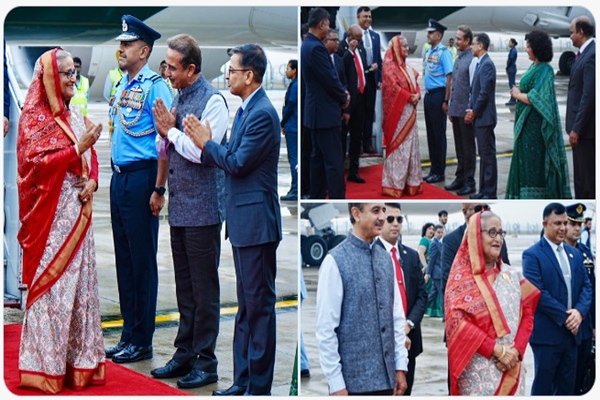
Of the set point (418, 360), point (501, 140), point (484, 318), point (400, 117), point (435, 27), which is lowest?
point (418, 360)

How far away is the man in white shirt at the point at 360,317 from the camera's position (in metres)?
4.98

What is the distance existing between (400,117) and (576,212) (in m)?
1.39

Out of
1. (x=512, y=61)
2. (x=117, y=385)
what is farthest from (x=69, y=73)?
(x=512, y=61)

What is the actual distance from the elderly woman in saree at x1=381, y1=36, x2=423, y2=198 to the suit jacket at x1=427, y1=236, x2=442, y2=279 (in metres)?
0.48

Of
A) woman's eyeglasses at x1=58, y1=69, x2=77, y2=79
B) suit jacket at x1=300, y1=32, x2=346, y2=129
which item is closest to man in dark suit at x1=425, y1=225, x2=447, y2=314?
suit jacket at x1=300, y1=32, x2=346, y2=129

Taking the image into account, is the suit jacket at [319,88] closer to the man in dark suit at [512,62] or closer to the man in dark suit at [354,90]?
the man in dark suit at [354,90]

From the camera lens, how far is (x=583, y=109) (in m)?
6.37

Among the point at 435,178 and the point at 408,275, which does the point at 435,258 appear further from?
the point at 435,178

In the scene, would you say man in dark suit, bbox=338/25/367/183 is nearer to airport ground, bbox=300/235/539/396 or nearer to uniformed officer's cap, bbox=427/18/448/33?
uniformed officer's cap, bbox=427/18/448/33

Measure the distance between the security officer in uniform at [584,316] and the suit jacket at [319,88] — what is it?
1.40 meters

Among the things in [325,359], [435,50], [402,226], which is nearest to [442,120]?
Answer: [435,50]

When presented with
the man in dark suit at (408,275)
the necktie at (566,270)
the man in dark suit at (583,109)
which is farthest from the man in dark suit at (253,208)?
the man in dark suit at (583,109)

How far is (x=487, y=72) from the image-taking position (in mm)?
6961

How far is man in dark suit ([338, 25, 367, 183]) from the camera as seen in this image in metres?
6.50
